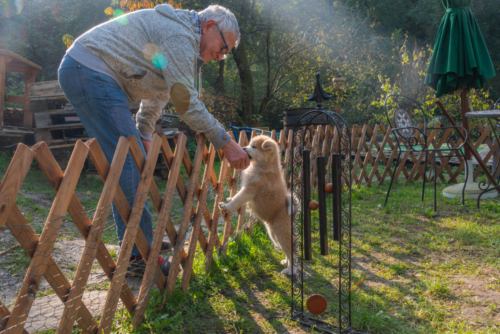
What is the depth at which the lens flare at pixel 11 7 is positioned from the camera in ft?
37.9

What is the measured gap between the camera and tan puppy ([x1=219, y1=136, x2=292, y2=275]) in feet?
9.29

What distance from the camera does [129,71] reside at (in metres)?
2.16

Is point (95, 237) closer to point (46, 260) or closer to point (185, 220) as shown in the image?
point (46, 260)

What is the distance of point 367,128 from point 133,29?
18.8 ft

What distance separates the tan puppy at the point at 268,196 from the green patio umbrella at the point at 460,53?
3.78 m

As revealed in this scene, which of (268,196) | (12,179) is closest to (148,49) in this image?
(12,179)

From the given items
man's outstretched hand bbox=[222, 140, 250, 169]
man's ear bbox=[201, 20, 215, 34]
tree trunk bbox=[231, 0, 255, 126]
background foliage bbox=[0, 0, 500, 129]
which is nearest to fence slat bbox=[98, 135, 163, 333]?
man's outstretched hand bbox=[222, 140, 250, 169]

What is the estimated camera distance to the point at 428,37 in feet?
63.7

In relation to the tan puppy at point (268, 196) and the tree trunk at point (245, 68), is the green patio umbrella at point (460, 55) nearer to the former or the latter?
the tan puppy at point (268, 196)

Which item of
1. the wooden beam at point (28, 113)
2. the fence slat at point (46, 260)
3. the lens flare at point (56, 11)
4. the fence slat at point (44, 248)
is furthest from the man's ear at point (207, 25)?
the lens flare at point (56, 11)

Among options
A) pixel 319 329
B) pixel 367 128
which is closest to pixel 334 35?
pixel 367 128

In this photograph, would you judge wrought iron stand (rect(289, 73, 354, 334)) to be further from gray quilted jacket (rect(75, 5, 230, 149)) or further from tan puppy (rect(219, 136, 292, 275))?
gray quilted jacket (rect(75, 5, 230, 149))

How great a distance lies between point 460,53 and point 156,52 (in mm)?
4897

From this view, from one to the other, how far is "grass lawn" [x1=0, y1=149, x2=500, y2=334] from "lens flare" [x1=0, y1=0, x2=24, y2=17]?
1095 cm
